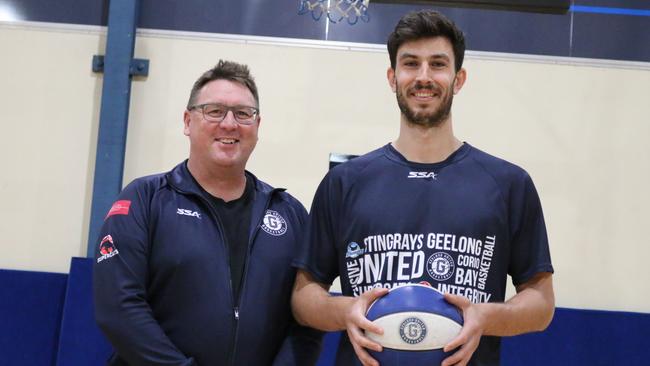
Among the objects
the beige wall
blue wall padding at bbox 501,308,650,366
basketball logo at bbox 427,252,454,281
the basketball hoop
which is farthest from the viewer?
the basketball hoop

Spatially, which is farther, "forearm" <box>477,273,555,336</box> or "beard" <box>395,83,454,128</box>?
"beard" <box>395,83,454,128</box>

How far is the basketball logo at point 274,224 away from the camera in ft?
8.16

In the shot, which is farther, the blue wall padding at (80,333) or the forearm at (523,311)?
the blue wall padding at (80,333)

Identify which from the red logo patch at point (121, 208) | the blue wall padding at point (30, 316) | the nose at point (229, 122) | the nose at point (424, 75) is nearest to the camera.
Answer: the nose at point (424, 75)

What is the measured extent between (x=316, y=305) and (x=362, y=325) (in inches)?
13.1

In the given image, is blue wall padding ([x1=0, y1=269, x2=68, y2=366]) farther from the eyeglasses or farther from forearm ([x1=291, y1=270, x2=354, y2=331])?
forearm ([x1=291, y1=270, x2=354, y2=331])

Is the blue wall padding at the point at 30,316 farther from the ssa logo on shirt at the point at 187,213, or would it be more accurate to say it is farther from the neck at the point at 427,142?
the neck at the point at 427,142

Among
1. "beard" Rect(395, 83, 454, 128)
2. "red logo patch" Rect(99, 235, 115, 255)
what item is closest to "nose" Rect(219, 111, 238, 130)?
"red logo patch" Rect(99, 235, 115, 255)

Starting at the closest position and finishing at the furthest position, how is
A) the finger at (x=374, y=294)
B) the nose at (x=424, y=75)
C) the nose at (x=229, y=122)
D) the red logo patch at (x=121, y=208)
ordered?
the finger at (x=374, y=294)
the nose at (x=424, y=75)
the red logo patch at (x=121, y=208)
the nose at (x=229, y=122)

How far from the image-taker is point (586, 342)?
15.4 feet

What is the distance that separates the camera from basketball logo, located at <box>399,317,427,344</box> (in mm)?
1802

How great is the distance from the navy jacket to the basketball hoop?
3.07 m

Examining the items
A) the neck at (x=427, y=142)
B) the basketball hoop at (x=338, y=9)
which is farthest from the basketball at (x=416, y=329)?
the basketball hoop at (x=338, y=9)

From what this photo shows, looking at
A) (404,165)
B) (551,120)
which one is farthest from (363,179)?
(551,120)
